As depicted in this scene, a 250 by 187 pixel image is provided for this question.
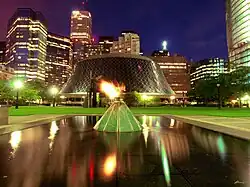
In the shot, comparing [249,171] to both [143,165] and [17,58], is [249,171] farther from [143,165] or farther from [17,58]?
[17,58]

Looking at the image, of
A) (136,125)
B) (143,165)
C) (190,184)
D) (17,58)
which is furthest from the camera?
(17,58)

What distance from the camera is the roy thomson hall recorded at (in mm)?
96312

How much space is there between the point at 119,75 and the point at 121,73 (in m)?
1.69

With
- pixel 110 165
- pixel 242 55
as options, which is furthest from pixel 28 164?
pixel 242 55

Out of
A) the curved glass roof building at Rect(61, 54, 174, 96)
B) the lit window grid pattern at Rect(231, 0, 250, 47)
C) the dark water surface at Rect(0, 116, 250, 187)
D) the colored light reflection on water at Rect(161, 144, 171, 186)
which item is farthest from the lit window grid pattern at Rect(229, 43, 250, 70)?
the colored light reflection on water at Rect(161, 144, 171, 186)

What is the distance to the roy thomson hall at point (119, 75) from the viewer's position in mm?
96312

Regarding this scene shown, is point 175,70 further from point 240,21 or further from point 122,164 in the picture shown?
point 122,164

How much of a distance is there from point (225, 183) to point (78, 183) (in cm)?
310

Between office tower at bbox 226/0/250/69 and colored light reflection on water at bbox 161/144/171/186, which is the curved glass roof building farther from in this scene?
colored light reflection on water at bbox 161/144/171/186

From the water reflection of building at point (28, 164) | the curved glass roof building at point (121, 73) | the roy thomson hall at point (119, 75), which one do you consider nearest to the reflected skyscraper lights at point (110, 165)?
the water reflection of building at point (28, 164)

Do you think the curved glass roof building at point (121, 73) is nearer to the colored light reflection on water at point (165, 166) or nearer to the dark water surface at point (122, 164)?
the dark water surface at point (122, 164)

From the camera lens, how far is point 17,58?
198 meters

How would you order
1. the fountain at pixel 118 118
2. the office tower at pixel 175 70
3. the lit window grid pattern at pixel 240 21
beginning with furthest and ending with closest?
the office tower at pixel 175 70, the lit window grid pattern at pixel 240 21, the fountain at pixel 118 118

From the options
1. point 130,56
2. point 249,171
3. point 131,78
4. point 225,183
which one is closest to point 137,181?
point 225,183
